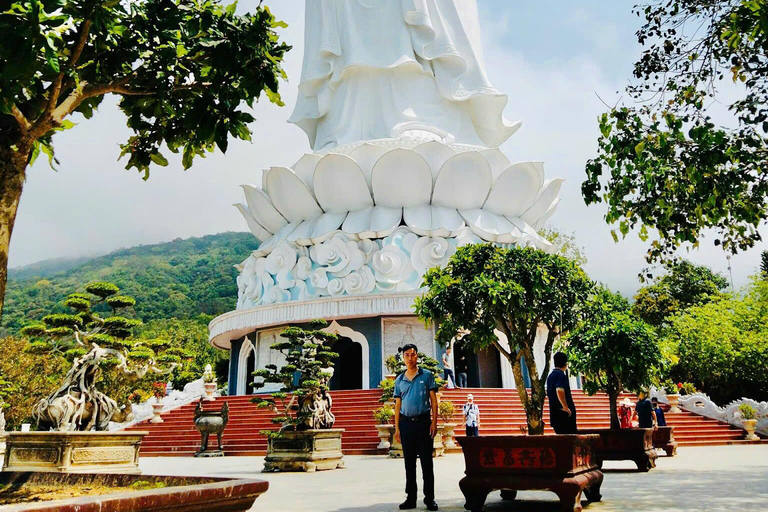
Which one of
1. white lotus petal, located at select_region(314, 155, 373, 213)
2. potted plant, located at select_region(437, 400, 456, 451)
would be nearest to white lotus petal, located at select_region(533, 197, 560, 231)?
white lotus petal, located at select_region(314, 155, 373, 213)

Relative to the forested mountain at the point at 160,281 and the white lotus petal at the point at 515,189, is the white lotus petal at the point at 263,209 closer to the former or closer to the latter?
the white lotus petal at the point at 515,189

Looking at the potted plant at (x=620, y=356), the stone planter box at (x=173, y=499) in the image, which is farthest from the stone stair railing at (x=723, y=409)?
the stone planter box at (x=173, y=499)

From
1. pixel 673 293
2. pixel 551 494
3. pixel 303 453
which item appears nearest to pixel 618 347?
pixel 551 494

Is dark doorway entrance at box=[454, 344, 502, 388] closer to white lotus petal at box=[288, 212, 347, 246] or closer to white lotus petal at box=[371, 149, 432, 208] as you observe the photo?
white lotus petal at box=[371, 149, 432, 208]

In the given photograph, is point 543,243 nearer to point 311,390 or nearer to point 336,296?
point 336,296

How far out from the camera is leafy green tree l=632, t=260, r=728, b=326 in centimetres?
3616

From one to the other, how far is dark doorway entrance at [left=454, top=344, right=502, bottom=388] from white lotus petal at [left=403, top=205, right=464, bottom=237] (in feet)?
12.0

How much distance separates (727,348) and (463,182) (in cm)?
1297

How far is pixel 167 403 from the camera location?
731 inches

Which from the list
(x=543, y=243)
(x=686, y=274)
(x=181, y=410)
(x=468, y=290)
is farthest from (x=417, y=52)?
(x=686, y=274)

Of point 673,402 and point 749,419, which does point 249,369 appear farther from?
point 749,419

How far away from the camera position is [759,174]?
5.82 m

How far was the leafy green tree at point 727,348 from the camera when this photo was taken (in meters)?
22.9

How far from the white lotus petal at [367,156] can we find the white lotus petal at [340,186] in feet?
1.24
